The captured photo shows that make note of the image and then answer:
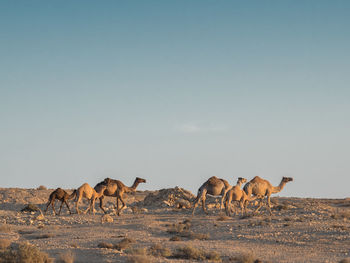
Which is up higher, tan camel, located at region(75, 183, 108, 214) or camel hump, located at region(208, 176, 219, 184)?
camel hump, located at region(208, 176, 219, 184)

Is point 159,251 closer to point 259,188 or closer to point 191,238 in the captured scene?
point 191,238

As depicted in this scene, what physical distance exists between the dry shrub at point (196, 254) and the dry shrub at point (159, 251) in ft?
0.78

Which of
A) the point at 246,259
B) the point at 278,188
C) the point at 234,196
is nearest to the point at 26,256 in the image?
the point at 246,259

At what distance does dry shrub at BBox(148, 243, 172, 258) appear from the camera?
14.9m

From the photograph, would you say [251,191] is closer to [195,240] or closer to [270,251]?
[195,240]

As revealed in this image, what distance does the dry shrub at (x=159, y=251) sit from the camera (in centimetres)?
1495

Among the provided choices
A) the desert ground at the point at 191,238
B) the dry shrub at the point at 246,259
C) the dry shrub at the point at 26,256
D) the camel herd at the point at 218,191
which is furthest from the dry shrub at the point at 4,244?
the camel herd at the point at 218,191

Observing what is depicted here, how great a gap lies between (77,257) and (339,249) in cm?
907

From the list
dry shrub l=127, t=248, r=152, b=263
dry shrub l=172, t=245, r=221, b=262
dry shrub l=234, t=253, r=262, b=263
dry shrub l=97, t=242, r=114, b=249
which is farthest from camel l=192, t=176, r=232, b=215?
dry shrub l=127, t=248, r=152, b=263

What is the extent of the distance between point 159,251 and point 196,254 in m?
1.33

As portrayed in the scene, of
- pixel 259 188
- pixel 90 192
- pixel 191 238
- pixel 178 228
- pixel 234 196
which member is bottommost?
pixel 191 238

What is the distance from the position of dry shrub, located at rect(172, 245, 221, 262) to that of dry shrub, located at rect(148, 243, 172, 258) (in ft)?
0.78

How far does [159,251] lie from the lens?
15336 millimetres

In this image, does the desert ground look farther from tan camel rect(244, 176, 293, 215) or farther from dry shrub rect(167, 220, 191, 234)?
tan camel rect(244, 176, 293, 215)
